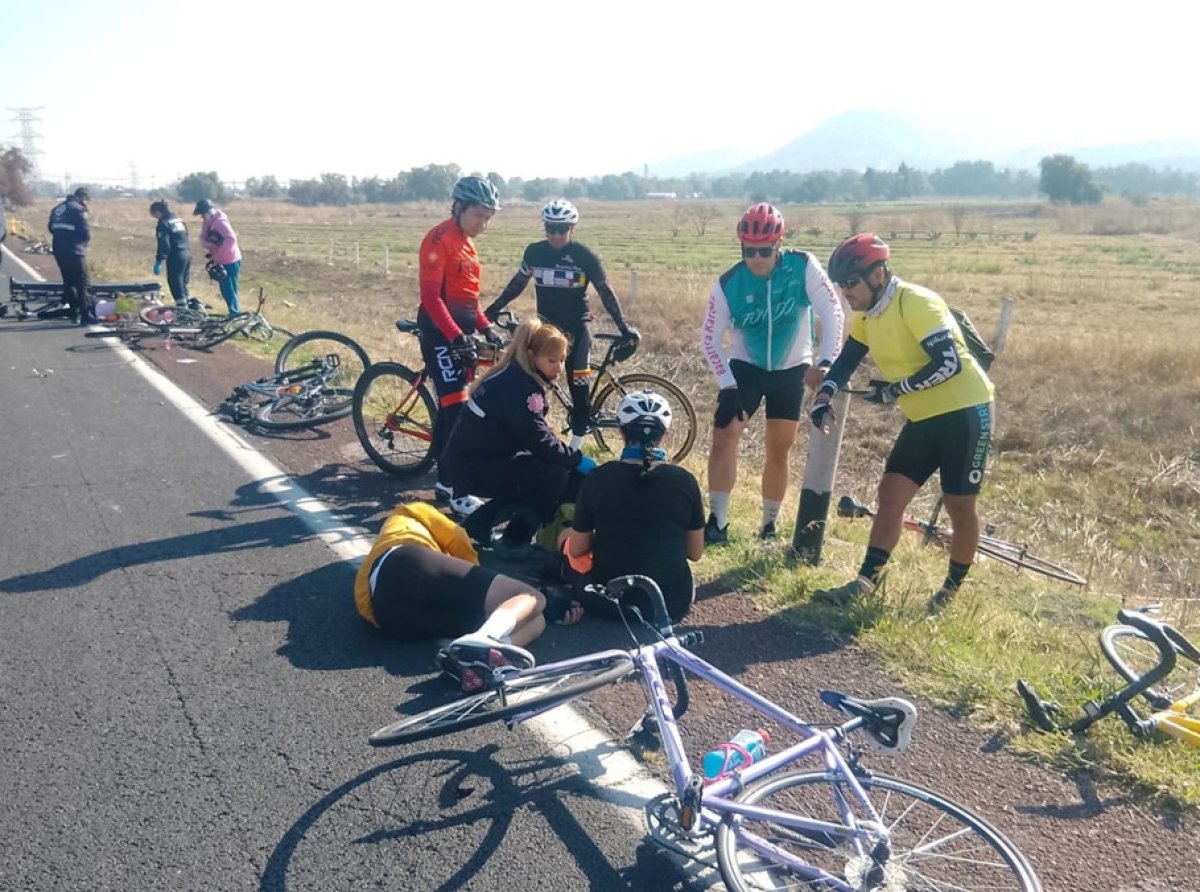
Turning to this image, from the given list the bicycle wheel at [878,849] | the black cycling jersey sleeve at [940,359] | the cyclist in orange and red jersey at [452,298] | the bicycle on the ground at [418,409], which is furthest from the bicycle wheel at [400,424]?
the bicycle wheel at [878,849]

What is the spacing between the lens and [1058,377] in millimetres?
14664

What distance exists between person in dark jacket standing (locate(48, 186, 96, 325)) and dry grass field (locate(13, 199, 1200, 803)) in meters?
2.99

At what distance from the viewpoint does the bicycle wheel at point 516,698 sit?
3.06 meters

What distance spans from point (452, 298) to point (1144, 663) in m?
4.78

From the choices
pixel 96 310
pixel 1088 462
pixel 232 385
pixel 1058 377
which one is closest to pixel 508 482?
pixel 232 385

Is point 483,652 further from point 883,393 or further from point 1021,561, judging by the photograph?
point 1021,561

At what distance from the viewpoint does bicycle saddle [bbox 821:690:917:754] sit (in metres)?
2.88

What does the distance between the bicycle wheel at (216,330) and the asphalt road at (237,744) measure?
21.7 feet

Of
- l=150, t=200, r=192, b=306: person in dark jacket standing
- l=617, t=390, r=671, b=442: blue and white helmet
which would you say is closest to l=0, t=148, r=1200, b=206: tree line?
l=150, t=200, r=192, b=306: person in dark jacket standing

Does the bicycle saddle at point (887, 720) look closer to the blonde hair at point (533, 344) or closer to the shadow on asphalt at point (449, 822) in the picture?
the shadow on asphalt at point (449, 822)

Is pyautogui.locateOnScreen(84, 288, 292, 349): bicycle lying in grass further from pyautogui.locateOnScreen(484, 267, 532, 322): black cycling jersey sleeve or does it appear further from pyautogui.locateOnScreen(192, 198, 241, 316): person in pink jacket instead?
→ pyautogui.locateOnScreen(484, 267, 532, 322): black cycling jersey sleeve

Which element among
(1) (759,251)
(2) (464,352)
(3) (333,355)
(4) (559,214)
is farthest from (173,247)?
(1) (759,251)

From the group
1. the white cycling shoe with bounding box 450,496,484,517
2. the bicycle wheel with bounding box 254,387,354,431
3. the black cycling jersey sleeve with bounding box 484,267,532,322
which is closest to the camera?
the white cycling shoe with bounding box 450,496,484,517

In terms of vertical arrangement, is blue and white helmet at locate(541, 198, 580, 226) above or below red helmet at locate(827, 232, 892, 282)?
above
